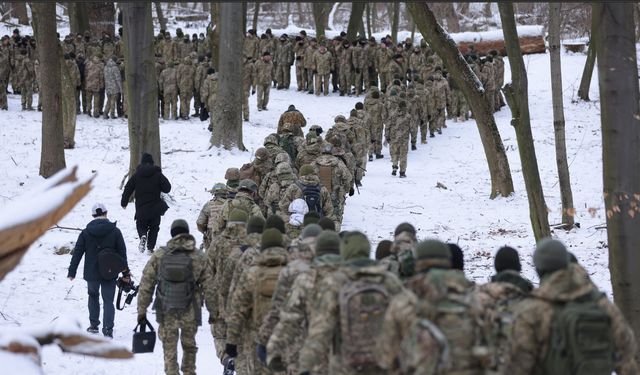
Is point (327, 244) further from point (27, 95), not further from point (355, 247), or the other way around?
point (27, 95)

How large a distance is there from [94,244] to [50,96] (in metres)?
8.29

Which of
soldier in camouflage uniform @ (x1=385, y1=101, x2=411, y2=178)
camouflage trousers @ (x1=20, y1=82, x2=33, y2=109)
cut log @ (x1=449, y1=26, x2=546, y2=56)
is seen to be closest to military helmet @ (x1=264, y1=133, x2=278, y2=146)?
soldier in camouflage uniform @ (x1=385, y1=101, x2=411, y2=178)

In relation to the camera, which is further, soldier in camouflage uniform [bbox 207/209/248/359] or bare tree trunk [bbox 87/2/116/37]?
bare tree trunk [bbox 87/2/116/37]

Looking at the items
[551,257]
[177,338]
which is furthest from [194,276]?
[551,257]

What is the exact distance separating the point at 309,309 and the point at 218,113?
15002mm

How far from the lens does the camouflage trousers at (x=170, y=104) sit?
27.1m

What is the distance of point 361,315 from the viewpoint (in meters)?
6.53

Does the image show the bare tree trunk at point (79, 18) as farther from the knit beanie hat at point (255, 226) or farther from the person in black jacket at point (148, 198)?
the knit beanie hat at point (255, 226)

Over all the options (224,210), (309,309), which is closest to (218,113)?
(224,210)

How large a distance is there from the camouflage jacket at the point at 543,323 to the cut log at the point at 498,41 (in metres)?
34.0

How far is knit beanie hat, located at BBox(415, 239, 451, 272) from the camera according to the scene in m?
6.04

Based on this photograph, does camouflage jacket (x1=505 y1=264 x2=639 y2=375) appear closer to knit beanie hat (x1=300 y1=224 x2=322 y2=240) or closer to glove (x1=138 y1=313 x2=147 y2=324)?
knit beanie hat (x1=300 y1=224 x2=322 y2=240)

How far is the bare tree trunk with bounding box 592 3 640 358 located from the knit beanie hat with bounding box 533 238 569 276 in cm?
234

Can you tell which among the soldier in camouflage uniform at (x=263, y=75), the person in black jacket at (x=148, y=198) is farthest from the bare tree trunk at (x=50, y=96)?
the soldier in camouflage uniform at (x=263, y=75)
